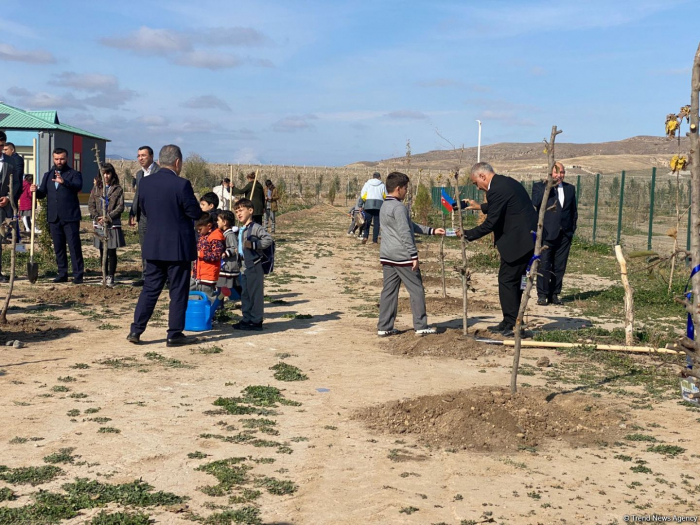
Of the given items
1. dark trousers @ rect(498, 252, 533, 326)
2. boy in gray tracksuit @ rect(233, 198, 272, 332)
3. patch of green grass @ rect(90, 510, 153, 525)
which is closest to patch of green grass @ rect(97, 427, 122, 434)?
patch of green grass @ rect(90, 510, 153, 525)

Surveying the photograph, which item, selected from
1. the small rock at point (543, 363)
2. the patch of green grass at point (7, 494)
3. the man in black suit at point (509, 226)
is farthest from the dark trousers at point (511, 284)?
the patch of green grass at point (7, 494)

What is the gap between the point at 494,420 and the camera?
5.61 meters

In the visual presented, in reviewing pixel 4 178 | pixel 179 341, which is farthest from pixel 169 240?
pixel 4 178

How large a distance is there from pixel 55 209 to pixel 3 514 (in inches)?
335

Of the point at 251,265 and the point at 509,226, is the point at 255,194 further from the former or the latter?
the point at 509,226

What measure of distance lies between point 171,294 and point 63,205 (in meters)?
4.36

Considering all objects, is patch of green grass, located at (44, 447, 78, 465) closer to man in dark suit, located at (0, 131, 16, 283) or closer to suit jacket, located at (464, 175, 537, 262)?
suit jacket, located at (464, 175, 537, 262)

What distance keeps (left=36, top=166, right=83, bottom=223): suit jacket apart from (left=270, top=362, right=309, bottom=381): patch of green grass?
18.8ft

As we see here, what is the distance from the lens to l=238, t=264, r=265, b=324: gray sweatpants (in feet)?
29.9

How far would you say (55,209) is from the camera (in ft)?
38.5

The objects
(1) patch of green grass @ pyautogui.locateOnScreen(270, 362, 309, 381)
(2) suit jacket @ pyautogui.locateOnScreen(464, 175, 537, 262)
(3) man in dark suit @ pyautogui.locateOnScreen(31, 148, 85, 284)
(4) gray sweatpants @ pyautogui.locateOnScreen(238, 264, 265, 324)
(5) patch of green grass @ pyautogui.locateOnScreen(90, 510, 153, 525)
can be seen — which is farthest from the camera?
(3) man in dark suit @ pyautogui.locateOnScreen(31, 148, 85, 284)

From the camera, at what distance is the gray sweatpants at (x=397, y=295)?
8.70 meters

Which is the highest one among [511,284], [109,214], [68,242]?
[109,214]

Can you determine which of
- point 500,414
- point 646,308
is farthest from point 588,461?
point 646,308
